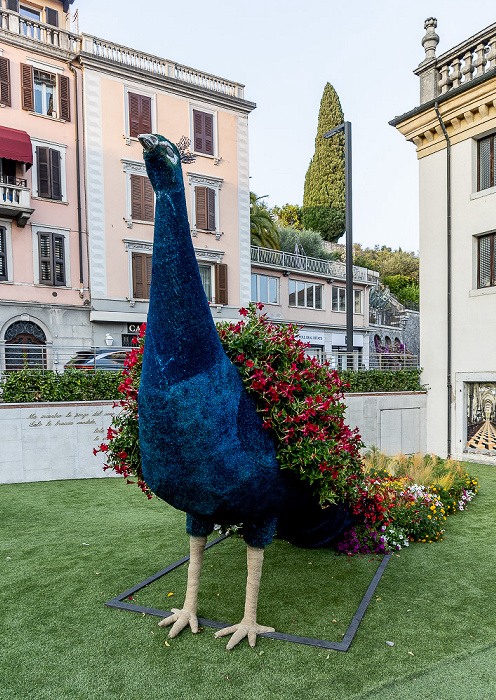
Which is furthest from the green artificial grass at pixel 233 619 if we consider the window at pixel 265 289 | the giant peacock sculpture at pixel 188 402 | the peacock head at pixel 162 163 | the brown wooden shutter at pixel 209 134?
the window at pixel 265 289

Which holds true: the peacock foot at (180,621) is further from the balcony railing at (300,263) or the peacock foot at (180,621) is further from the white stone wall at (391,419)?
the balcony railing at (300,263)

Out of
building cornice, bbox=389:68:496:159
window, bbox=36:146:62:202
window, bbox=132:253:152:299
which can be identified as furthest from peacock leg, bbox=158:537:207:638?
window, bbox=36:146:62:202

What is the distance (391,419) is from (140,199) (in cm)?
1459

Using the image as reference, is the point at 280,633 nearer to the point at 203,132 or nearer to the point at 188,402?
the point at 188,402

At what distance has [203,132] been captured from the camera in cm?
2350

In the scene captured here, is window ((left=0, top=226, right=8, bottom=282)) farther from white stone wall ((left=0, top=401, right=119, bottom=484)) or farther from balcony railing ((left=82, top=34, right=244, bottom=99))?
white stone wall ((left=0, top=401, right=119, bottom=484))

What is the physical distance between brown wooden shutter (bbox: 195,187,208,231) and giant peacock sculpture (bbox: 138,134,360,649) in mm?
20127

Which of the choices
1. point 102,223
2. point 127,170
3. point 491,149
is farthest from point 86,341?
point 491,149

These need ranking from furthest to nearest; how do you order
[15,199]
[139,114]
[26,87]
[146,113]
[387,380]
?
[146,113]
[139,114]
[26,87]
[15,199]
[387,380]

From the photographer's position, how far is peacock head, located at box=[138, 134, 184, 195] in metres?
3.45

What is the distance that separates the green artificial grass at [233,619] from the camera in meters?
3.81

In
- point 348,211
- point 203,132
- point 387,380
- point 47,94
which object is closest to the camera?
point 348,211

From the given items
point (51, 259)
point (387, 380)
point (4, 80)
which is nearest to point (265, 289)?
point (51, 259)

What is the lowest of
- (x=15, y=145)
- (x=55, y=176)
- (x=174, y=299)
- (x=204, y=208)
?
(x=174, y=299)
